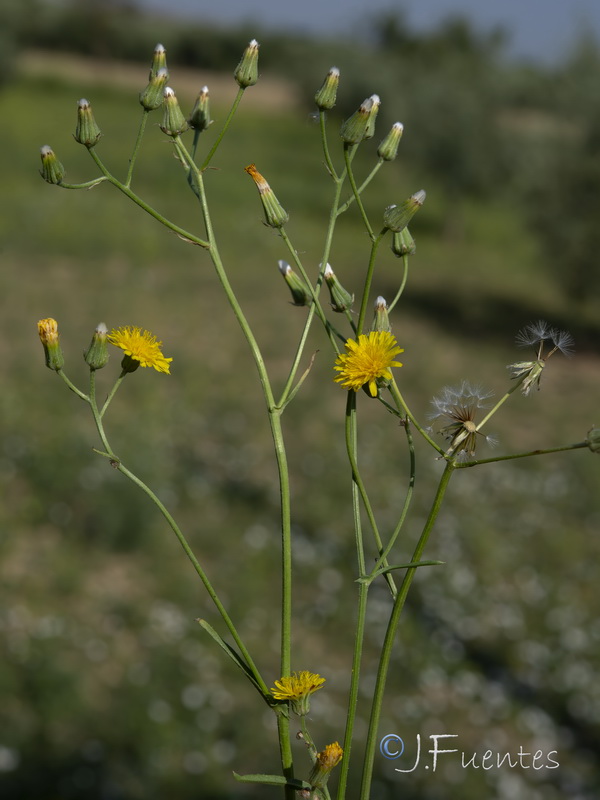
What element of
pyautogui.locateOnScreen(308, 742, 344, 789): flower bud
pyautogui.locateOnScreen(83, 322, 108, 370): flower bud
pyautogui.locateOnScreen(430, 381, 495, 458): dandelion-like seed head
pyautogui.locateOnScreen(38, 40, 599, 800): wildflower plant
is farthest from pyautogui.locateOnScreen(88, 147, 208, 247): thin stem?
pyautogui.locateOnScreen(308, 742, 344, 789): flower bud

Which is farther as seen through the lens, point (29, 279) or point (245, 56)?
point (29, 279)

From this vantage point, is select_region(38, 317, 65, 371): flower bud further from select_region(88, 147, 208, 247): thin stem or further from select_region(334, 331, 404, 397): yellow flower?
select_region(334, 331, 404, 397): yellow flower

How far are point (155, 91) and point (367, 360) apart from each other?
286 millimetres

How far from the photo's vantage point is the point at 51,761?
12.7 ft

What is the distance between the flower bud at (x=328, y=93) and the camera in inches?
31.6

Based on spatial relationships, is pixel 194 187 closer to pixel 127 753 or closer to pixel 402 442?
pixel 127 753

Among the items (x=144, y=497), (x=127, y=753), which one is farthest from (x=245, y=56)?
(x=144, y=497)

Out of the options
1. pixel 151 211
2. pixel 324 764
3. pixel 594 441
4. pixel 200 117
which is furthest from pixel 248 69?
pixel 324 764

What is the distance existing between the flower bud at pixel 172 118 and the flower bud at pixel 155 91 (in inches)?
Answer: 0.8

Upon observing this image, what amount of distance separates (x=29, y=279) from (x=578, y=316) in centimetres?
724

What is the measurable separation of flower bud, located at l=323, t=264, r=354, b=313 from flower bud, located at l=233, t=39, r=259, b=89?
17 cm

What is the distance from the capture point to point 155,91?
0.79 meters

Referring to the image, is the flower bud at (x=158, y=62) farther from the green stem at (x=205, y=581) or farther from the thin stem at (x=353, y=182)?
the green stem at (x=205, y=581)

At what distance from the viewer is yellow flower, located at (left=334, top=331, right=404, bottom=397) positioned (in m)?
0.69
